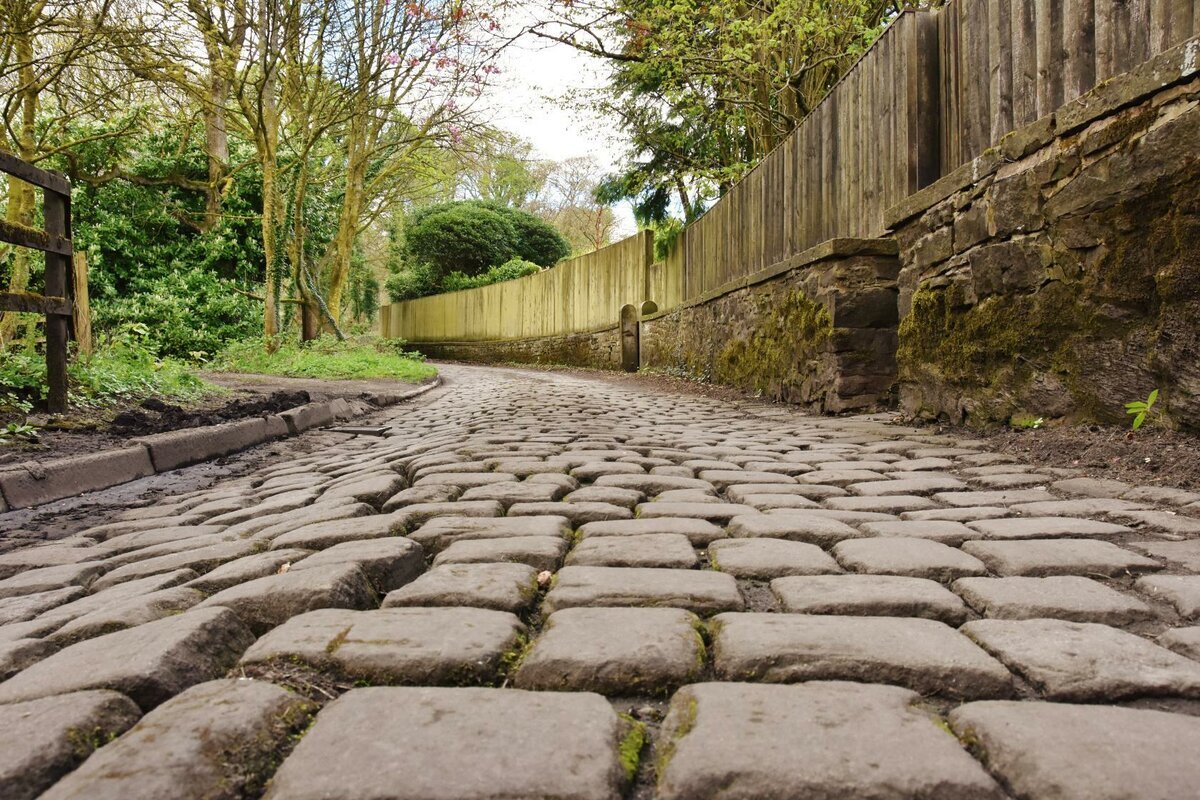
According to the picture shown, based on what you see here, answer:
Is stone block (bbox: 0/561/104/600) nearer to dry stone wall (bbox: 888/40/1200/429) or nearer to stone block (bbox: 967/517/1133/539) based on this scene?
stone block (bbox: 967/517/1133/539)

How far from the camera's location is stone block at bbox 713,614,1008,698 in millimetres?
1234

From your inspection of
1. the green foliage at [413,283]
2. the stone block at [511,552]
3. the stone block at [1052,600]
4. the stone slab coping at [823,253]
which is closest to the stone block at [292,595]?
the stone block at [511,552]

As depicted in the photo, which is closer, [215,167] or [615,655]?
[615,655]

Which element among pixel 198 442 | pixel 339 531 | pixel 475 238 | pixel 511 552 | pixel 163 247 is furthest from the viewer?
pixel 475 238

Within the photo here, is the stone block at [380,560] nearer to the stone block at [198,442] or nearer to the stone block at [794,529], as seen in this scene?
the stone block at [794,529]

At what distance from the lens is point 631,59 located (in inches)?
470

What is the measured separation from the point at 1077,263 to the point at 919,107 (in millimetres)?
2185

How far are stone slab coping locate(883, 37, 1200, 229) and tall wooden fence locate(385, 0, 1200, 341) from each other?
130mm

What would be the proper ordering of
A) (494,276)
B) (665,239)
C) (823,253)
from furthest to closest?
(494,276) → (665,239) → (823,253)

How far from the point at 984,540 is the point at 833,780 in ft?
4.65

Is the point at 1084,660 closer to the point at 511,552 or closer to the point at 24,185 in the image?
the point at 511,552

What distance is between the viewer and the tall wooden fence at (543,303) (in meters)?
14.7

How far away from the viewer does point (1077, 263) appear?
343 cm

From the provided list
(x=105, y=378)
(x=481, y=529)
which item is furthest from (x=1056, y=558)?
(x=105, y=378)
